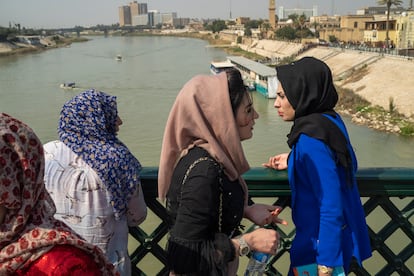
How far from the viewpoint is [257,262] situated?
4.05 feet

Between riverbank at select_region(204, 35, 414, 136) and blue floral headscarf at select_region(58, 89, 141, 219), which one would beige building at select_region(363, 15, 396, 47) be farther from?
blue floral headscarf at select_region(58, 89, 141, 219)

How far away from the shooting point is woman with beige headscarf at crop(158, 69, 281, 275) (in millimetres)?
1097

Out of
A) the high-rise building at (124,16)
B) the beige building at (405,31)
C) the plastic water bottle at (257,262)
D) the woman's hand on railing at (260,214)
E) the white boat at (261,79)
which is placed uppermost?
the high-rise building at (124,16)

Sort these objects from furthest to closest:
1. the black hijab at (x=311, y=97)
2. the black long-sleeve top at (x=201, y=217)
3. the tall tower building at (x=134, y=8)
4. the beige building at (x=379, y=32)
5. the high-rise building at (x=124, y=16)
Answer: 1. the tall tower building at (x=134, y=8)
2. the high-rise building at (x=124, y=16)
3. the beige building at (x=379, y=32)
4. the black hijab at (x=311, y=97)
5. the black long-sleeve top at (x=201, y=217)

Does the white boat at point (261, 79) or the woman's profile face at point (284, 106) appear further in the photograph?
the white boat at point (261, 79)

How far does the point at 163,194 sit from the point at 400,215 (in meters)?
0.91

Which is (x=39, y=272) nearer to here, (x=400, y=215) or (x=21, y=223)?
(x=21, y=223)

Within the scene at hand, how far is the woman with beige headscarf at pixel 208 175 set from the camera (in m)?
1.10

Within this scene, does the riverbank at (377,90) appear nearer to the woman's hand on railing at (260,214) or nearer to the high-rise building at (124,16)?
the woman's hand on railing at (260,214)

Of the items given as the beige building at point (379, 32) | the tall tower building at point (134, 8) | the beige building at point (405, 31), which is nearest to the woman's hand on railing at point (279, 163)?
the beige building at point (405, 31)

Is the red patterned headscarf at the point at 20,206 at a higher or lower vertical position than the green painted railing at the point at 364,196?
higher

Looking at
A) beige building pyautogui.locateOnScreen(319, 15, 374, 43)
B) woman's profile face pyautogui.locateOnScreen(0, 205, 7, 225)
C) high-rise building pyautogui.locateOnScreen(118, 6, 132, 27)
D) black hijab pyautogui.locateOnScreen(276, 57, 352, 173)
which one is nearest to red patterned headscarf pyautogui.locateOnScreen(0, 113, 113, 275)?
woman's profile face pyautogui.locateOnScreen(0, 205, 7, 225)

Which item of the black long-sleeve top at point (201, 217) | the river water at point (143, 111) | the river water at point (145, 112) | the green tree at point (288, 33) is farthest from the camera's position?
the green tree at point (288, 33)

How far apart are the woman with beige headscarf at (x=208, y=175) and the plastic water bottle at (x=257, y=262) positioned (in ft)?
0.10
